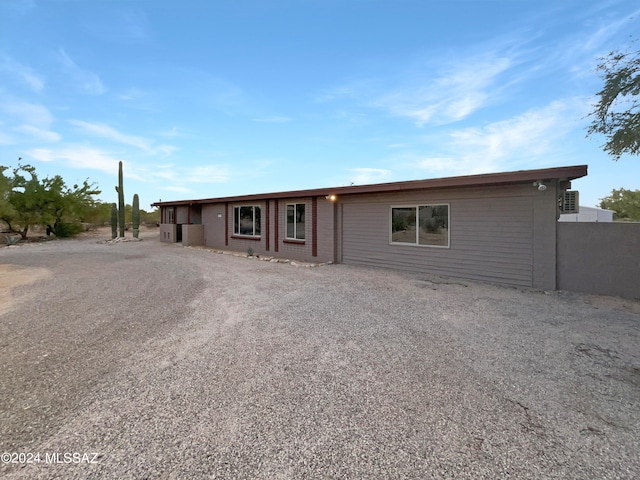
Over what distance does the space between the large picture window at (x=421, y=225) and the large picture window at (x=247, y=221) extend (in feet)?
21.3

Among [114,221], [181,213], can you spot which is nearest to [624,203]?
[181,213]

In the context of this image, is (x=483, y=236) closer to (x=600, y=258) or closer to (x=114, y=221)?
(x=600, y=258)

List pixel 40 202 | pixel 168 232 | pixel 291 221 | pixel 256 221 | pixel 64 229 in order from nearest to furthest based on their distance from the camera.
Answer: pixel 291 221, pixel 256 221, pixel 168 232, pixel 40 202, pixel 64 229

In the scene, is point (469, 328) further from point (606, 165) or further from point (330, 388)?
point (606, 165)

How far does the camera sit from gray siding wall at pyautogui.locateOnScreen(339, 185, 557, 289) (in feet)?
22.0

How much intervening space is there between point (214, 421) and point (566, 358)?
3626mm

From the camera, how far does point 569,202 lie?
8125mm

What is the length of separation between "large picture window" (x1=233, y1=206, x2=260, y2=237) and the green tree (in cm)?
2667

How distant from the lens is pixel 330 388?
2.64 metres

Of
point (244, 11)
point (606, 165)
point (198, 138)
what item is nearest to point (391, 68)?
point (244, 11)

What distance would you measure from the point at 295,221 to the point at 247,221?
3045 mm

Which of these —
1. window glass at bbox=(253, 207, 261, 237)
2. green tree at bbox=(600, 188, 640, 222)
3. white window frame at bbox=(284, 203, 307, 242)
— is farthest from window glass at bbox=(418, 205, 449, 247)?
green tree at bbox=(600, 188, 640, 222)

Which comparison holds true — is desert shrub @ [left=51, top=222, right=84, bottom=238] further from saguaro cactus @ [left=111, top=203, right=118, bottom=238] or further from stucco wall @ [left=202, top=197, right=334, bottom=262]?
stucco wall @ [left=202, top=197, right=334, bottom=262]

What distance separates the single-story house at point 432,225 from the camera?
6.70m
